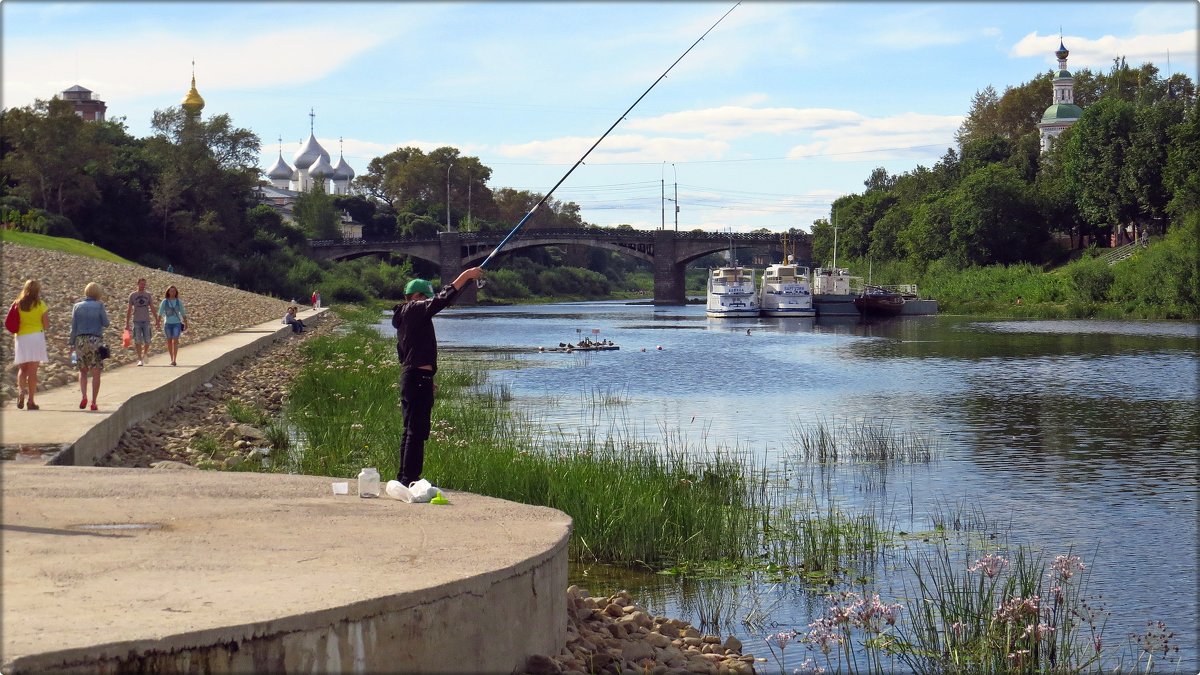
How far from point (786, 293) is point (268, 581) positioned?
7863cm

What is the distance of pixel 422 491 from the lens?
9.59m

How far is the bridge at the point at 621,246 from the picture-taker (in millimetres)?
111581

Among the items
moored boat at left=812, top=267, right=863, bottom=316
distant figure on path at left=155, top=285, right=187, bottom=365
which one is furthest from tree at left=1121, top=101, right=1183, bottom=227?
distant figure on path at left=155, top=285, right=187, bottom=365

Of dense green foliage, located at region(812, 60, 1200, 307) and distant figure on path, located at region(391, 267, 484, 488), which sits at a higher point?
dense green foliage, located at region(812, 60, 1200, 307)

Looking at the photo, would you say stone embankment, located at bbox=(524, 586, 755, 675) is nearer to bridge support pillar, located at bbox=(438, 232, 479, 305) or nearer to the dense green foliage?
the dense green foliage

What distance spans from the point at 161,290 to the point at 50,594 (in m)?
41.6

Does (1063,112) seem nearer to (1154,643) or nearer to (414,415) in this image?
(1154,643)

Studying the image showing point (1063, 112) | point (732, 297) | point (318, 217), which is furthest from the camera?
point (318, 217)

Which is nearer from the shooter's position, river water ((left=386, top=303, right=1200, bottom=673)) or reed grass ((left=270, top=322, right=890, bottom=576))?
river water ((left=386, top=303, right=1200, bottom=673))

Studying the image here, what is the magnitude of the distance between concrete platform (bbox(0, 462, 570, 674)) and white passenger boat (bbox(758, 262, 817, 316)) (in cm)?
7533

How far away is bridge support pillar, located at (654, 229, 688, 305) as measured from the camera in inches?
4537

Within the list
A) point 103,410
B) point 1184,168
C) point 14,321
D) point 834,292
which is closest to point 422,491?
point 103,410

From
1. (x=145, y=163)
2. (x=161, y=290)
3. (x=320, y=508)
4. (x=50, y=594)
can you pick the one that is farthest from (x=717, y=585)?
(x=145, y=163)

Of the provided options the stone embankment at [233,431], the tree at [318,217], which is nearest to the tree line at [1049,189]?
the tree at [318,217]
